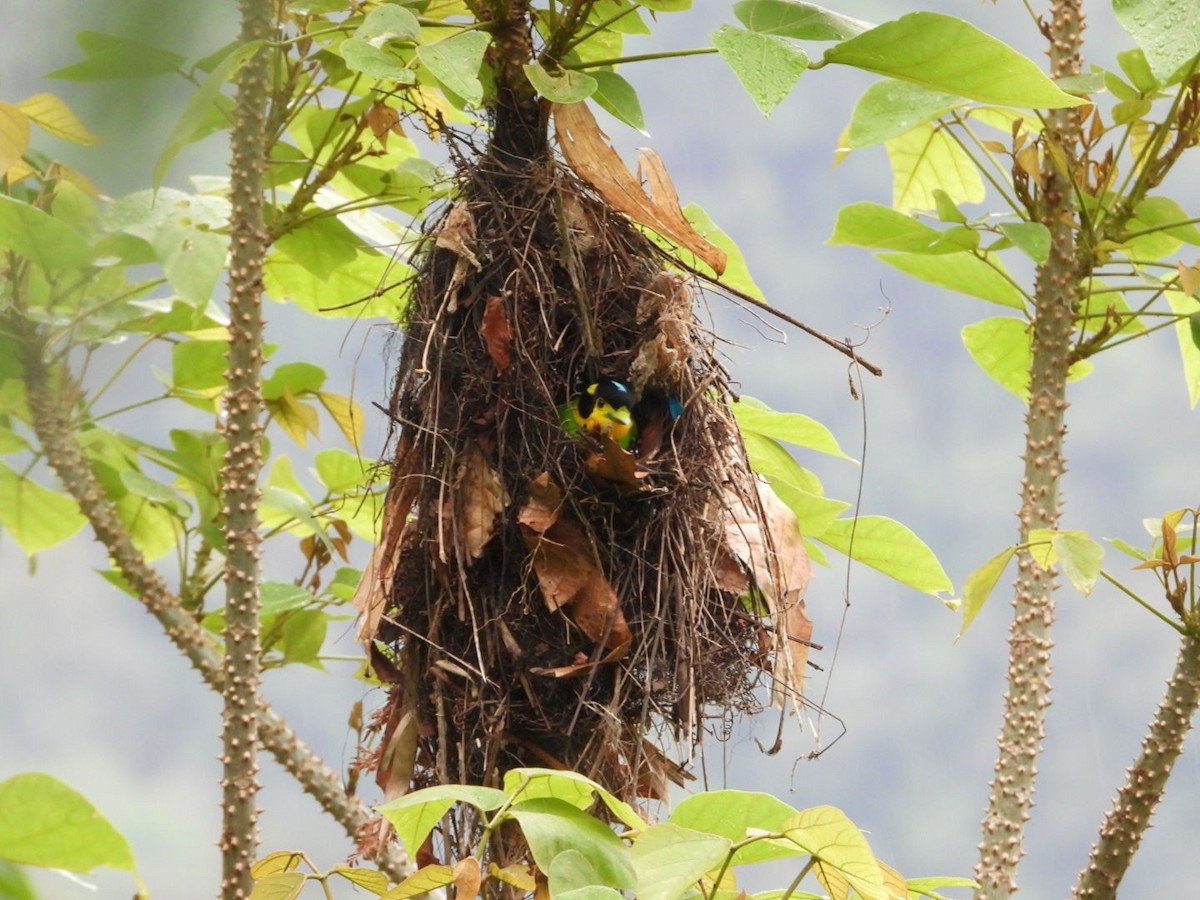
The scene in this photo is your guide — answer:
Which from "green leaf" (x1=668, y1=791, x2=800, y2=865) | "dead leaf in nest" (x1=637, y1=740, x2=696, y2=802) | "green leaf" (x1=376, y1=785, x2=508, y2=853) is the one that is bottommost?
"green leaf" (x1=668, y1=791, x2=800, y2=865)

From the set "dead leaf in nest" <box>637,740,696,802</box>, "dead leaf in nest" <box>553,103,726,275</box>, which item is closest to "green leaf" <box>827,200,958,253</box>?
"dead leaf in nest" <box>553,103,726,275</box>

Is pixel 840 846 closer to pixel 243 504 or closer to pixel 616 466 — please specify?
pixel 616 466

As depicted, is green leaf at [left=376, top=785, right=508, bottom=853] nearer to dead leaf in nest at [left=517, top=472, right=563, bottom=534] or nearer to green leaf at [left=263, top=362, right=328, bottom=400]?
dead leaf in nest at [left=517, top=472, right=563, bottom=534]

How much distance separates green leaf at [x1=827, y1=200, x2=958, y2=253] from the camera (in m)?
Answer: 1.30

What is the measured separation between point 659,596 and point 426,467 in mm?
212

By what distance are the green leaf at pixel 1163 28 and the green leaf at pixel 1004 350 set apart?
546 millimetres

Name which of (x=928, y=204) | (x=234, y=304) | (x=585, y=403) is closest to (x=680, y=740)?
(x=585, y=403)

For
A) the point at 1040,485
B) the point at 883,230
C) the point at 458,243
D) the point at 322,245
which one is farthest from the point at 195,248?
the point at 1040,485

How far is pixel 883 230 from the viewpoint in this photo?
1.32m

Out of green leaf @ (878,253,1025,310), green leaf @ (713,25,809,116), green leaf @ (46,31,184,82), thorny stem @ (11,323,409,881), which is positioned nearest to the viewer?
green leaf @ (46,31,184,82)

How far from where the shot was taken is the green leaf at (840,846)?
0.75 m

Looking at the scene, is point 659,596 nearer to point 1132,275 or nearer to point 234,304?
point 234,304

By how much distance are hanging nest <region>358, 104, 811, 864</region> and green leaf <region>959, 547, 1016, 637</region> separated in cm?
16

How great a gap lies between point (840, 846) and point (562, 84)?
559 mm
